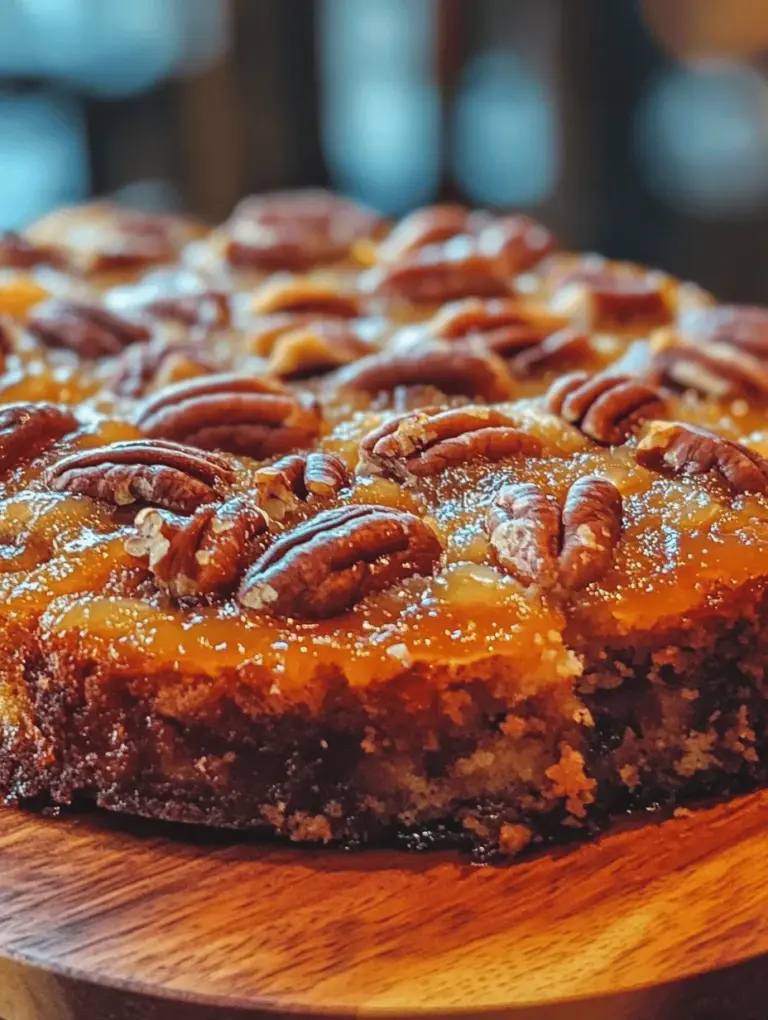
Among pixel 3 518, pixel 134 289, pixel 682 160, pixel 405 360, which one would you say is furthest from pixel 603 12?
pixel 3 518

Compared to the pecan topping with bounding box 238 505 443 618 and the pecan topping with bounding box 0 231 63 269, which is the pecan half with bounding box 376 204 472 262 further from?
the pecan topping with bounding box 238 505 443 618

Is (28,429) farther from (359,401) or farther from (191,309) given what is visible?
(191,309)

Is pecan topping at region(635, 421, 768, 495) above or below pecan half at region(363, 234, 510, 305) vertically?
below

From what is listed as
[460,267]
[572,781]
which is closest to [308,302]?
[460,267]

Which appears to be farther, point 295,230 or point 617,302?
point 295,230

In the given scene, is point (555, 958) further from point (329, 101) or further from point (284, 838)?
point (329, 101)

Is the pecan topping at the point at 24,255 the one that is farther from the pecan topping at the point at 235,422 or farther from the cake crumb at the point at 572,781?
the cake crumb at the point at 572,781

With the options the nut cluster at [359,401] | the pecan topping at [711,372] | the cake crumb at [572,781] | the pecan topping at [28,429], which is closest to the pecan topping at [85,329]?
the nut cluster at [359,401]

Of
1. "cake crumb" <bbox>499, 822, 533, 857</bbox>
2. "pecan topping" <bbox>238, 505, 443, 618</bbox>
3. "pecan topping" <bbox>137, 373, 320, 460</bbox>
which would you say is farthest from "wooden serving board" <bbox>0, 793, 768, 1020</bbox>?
"pecan topping" <bbox>137, 373, 320, 460</bbox>
